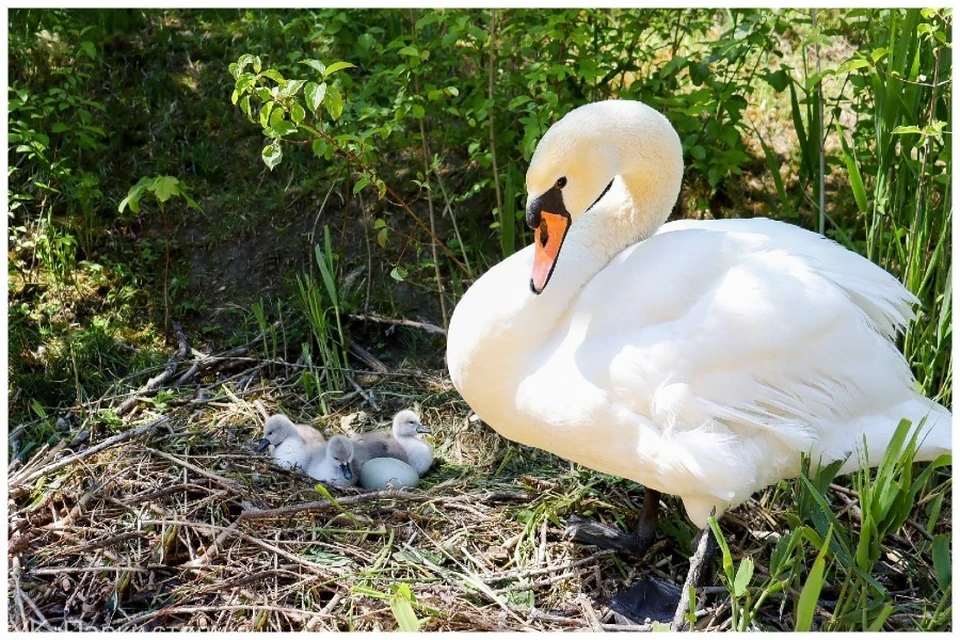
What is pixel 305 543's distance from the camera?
12.8ft

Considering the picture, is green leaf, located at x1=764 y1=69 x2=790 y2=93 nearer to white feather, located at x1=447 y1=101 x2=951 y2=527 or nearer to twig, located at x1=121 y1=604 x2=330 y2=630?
white feather, located at x1=447 y1=101 x2=951 y2=527

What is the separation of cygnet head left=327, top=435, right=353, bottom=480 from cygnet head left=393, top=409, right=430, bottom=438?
0.29 metres

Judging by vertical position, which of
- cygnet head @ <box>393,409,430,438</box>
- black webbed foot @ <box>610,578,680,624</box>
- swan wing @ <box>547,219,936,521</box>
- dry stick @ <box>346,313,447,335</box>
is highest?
swan wing @ <box>547,219,936,521</box>

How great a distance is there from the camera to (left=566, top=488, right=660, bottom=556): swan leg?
13.2 feet

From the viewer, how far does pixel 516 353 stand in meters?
3.50

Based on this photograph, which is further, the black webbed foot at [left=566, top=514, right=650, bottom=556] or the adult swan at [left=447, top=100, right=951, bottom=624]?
the black webbed foot at [left=566, top=514, right=650, bottom=556]

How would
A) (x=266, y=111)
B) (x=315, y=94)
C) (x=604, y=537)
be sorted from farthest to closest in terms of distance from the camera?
→ (x=604, y=537)
(x=266, y=111)
(x=315, y=94)

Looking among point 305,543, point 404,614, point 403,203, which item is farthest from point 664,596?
point 403,203

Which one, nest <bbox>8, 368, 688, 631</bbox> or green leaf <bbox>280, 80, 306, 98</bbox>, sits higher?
green leaf <bbox>280, 80, 306, 98</bbox>

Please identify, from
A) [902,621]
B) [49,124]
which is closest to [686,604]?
[902,621]

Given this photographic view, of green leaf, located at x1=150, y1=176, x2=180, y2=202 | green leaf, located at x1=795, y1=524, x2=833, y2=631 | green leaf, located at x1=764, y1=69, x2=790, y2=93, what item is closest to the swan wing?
green leaf, located at x1=795, y1=524, x2=833, y2=631

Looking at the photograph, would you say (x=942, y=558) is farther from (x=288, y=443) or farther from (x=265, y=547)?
(x=288, y=443)

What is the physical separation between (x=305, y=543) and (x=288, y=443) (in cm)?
60

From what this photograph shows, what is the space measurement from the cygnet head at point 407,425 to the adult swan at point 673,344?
887mm
